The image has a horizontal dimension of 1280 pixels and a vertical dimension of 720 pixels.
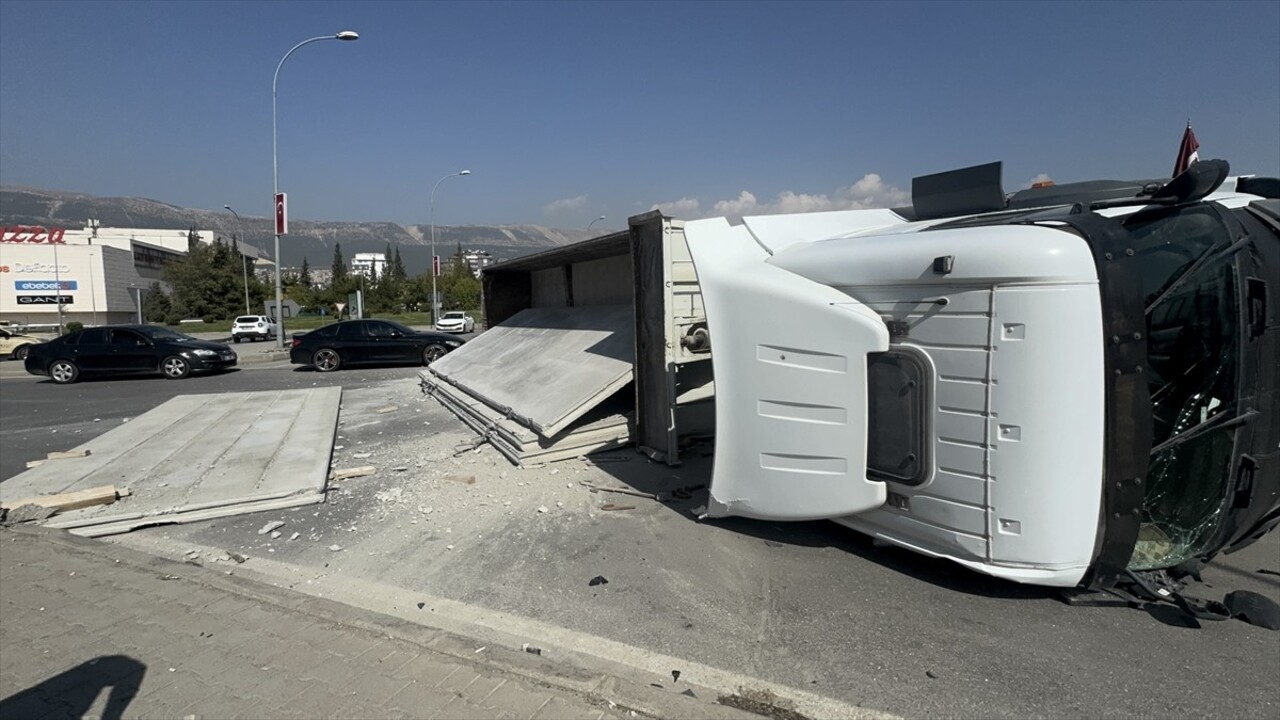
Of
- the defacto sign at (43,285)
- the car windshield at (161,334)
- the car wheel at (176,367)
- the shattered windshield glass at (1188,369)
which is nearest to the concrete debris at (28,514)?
the shattered windshield glass at (1188,369)

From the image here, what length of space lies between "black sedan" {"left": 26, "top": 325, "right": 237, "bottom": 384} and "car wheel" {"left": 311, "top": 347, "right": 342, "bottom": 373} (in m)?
2.67

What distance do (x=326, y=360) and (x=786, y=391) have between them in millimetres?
17139

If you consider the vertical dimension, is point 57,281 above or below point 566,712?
above

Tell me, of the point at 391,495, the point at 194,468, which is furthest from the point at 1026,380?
the point at 194,468

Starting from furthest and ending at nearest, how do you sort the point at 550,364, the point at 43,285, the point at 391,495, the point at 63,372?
the point at 43,285 → the point at 63,372 → the point at 550,364 → the point at 391,495

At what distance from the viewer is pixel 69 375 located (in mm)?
16000

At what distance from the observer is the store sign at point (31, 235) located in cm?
5991

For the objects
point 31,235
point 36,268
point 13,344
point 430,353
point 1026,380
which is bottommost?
point 430,353

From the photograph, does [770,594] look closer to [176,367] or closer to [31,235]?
[176,367]

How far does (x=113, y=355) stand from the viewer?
52.9ft

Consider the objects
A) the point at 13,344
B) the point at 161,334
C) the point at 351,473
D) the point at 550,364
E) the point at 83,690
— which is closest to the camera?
the point at 83,690

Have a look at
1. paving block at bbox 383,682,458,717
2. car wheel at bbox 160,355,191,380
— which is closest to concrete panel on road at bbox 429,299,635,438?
paving block at bbox 383,682,458,717

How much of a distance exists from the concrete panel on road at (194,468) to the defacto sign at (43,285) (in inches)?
2538

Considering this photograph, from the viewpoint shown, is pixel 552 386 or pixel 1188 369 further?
pixel 552 386
